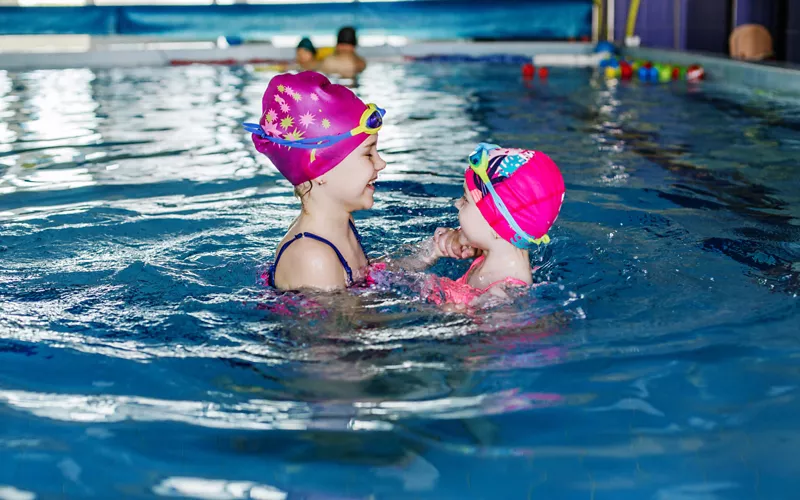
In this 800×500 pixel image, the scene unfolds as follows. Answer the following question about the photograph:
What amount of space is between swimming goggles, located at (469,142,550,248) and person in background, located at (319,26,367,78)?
35.0 feet

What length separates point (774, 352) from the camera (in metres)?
3.09

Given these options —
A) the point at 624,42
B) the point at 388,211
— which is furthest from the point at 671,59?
the point at 388,211

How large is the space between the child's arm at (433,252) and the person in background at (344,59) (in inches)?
399

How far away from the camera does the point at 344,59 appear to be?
1388 centimetres

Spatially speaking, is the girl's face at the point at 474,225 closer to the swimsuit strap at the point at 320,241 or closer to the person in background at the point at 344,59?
the swimsuit strap at the point at 320,241

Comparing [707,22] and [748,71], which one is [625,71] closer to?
[707,22]

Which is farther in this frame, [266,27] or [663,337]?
[266,27]

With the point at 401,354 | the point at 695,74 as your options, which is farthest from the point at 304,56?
the point at 401,354

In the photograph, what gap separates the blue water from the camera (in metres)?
2.42

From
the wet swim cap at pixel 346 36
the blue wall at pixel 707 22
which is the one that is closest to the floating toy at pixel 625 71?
the blue wall at pixel 707 22

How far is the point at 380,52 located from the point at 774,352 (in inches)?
606

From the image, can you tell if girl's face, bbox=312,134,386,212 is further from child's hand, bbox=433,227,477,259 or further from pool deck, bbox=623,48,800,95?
pool deck, bbox=623,48,800,95

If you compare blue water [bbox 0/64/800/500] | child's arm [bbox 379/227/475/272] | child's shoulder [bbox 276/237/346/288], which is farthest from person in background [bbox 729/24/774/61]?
child's shoulder [bbox 276/237/346/288]

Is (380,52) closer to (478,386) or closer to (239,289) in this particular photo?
(239,289)
